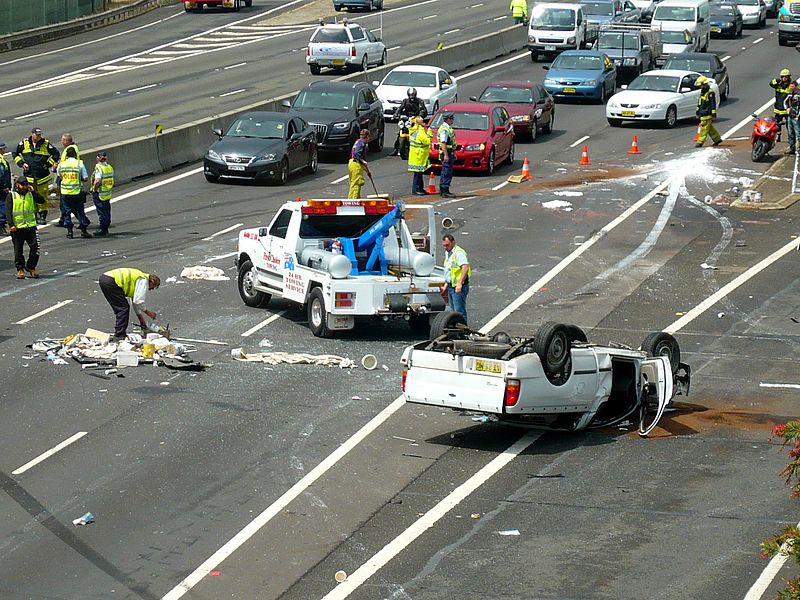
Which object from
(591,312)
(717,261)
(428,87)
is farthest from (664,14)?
(591,312)

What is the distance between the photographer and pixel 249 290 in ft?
72.2

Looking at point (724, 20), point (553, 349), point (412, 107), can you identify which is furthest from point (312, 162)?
point (724, 20)

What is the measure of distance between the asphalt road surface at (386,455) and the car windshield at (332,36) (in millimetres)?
24256

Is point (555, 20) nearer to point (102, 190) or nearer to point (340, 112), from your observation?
point (340, 112)

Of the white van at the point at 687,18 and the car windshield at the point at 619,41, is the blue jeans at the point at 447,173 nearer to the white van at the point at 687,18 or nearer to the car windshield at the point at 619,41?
the car windshield at the point at 619,41

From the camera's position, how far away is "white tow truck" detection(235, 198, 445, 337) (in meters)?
19.8

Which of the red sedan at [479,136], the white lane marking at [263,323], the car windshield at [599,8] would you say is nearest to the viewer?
the white lane marking at [263,323]

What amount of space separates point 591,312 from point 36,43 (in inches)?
1697

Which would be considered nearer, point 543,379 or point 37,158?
point 543,379

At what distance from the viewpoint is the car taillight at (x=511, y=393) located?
15.0 meters

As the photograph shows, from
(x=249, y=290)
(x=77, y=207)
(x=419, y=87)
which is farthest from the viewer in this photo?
(x=419, y=87)

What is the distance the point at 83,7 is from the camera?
6512 cm

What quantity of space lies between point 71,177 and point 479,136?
10519 millimetres

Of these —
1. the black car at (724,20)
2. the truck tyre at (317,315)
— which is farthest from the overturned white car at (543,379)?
the black car at (724,20)
